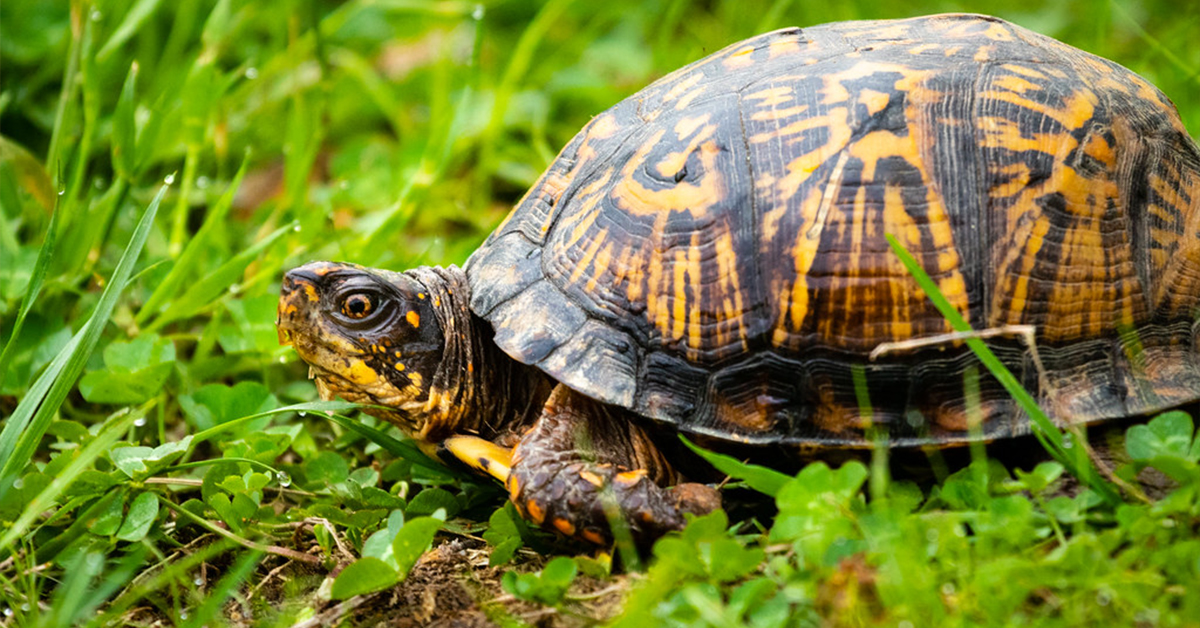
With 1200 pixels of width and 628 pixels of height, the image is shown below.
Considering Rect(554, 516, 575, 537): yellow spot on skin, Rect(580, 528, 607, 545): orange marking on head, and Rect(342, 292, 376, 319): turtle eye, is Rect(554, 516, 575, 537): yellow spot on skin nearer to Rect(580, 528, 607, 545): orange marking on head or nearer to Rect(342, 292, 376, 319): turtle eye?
Rect(580, 528, 607, 545): orange marking on head

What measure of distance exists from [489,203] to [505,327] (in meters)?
2.00

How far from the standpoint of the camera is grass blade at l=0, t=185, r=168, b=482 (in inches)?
79.5

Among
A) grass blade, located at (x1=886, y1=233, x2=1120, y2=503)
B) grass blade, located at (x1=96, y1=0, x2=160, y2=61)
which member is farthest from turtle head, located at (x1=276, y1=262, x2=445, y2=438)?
grass blade, located at (x1=96, y1=0, x2=160, y2=61)

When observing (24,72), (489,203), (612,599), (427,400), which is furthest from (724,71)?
(24,72)

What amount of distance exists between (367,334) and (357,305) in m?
0.07

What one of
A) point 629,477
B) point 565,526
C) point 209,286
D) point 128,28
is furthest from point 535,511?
point 128,28

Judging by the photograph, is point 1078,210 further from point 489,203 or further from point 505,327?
point 489,203

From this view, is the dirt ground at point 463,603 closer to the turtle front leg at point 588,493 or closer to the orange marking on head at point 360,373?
the turtle front leg at point 588,493

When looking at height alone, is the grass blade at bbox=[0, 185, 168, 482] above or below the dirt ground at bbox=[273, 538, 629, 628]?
above

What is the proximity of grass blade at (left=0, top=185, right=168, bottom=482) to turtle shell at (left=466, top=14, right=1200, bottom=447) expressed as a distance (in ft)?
2.90

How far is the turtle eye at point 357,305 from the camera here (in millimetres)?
2309

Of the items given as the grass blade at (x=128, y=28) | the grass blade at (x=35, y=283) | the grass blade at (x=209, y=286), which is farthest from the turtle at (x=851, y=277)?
the grass blade at (x=128, y=28)

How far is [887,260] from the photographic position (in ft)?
6.73

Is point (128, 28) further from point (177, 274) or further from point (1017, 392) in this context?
point (1017, 392)
